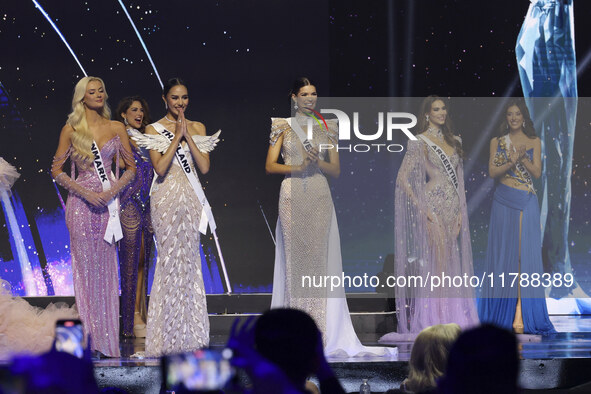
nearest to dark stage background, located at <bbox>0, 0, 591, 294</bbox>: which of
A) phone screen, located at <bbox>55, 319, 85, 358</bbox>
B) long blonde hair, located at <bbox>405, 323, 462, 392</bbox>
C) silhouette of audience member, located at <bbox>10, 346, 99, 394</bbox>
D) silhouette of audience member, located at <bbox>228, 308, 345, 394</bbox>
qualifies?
long blonde hair, located at <bbox>405, 323, 462, 392</bbox>

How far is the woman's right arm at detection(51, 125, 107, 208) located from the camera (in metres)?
5.62

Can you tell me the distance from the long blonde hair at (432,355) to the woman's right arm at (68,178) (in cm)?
310

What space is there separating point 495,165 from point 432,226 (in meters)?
0.72

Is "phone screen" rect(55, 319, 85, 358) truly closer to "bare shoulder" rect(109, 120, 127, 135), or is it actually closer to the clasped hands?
"bare shoulder" rect(109, 120, 127, 135)

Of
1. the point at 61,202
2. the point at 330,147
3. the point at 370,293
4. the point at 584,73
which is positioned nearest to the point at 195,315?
the point at 330,147

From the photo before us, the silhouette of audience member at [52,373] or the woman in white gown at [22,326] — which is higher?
the silhouette of audience member at [52,373]

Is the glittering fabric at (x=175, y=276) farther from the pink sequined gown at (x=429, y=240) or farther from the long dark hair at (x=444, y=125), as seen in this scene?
the long dark hair at (x=444, y=125)

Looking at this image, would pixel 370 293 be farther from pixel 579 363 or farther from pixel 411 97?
pixel 579 363

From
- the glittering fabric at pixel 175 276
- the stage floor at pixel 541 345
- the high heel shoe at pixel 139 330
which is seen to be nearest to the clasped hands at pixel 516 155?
the stage floor at pixel 541 345

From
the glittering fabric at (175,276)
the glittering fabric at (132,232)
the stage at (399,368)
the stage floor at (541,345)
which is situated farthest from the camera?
the glittering fabric at (132,232)

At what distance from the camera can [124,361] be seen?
17.5ft

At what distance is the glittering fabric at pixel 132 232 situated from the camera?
719 centimetres

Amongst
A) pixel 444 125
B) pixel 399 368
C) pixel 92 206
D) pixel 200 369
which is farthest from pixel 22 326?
pixel 200 369

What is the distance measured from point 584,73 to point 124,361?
433 centimetres
